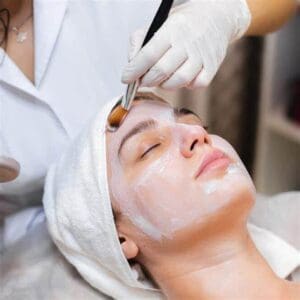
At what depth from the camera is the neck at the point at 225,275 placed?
1.12 metres

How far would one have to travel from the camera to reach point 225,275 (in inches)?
44.7

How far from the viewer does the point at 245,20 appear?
4.46 ft

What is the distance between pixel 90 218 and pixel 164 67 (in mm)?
320

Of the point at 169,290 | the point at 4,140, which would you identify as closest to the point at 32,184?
the point at 4,140

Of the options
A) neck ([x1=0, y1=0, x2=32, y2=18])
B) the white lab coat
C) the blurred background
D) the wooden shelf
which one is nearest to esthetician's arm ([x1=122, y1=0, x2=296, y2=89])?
the white lab coat

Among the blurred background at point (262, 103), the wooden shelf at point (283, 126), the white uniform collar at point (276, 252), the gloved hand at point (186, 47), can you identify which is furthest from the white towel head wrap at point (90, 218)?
the wooden shelf at point (283, 126)

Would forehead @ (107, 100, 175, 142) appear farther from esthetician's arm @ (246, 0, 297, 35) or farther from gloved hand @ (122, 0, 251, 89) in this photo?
esthetician's arm @ (246, 0, 297, 35)

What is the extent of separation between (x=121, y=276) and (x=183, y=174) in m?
0.25

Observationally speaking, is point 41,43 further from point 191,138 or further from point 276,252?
point 276,252

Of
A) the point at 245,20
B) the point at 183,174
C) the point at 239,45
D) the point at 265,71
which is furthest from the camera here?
the point at 239,45

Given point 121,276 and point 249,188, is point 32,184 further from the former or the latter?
point 249,188

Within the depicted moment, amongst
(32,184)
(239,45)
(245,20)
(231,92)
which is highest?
(245,20)

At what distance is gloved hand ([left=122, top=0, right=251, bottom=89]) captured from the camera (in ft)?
3.70

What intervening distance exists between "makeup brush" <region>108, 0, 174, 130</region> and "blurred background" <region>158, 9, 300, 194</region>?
84cm
